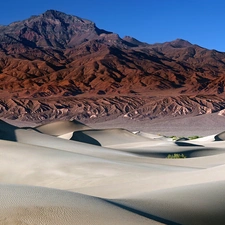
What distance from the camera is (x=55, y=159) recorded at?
1376cm

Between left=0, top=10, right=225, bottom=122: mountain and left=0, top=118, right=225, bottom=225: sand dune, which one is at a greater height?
left=0, top=10, right=225, bottom=122: mountain

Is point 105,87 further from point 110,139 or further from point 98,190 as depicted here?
point 98,190

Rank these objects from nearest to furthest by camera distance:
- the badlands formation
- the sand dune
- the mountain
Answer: the sand dune < the badlands formation < the mountain

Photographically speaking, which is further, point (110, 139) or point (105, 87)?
point (105, 87)

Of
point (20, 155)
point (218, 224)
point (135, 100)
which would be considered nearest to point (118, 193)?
point (218, 224)

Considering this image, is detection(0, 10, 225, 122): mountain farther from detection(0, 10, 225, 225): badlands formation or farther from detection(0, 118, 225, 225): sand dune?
detection(0, 118, 225, 225): sand dune

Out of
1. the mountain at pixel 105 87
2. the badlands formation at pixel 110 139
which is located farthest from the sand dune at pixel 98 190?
the mountain at pixel 105 87

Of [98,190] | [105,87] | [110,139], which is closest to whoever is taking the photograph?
[98,190]

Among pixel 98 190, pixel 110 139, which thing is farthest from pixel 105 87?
pixel 98 190

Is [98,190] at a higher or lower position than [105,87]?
lower

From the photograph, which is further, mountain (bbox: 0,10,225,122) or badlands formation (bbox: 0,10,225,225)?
mountain (bbox: 0,10,225,122)

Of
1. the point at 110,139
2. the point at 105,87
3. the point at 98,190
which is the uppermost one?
the point at 105,87

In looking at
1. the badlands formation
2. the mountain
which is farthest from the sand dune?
the mountain

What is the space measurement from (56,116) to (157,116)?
1572cm
